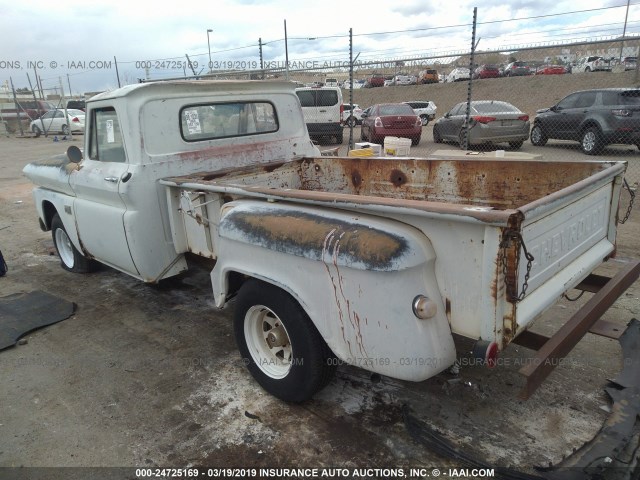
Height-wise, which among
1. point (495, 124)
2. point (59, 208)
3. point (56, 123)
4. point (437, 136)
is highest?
point (56, 123)

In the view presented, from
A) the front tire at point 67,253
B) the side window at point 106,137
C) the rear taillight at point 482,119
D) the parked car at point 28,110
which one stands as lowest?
the front tire at point 67,253

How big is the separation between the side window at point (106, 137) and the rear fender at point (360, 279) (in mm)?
1822

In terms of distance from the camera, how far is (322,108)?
1488 cm

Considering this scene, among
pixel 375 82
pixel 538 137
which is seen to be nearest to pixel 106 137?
pixel 538 137

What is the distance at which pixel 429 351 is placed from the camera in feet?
6.86

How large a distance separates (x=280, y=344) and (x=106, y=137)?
243 cm

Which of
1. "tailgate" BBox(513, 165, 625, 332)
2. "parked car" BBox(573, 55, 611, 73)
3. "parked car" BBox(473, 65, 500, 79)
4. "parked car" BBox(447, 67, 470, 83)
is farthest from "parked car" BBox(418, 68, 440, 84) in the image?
"tailgate" BBox(513, 165, 625, 332)

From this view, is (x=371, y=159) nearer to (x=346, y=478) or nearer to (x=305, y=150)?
(x=305, y=150)

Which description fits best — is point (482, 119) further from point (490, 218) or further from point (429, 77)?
point (429, 77)

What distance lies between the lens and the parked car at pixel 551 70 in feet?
95.6

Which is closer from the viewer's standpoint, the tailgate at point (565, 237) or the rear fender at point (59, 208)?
the tailgate at point (565, 237)

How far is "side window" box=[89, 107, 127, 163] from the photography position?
3.78 metres

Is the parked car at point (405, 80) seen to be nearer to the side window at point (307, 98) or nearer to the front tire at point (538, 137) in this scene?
the side window at point (307, 98)

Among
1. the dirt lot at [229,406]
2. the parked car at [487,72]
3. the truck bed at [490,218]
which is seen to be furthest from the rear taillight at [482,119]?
the parked car at [487,72]
